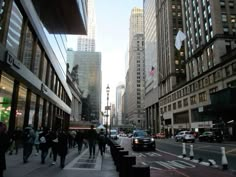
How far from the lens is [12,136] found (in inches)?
627

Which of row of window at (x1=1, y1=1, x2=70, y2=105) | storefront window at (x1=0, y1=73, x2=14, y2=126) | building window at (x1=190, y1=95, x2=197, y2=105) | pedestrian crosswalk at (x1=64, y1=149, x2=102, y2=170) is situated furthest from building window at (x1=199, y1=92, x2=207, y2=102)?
pedestrian crosswalk at (x1=64, y1=149, x2=102, y2=170)

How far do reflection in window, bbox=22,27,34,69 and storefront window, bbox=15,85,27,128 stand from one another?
2602 mm

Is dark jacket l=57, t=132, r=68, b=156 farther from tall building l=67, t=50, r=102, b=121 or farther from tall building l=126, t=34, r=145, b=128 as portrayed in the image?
tall building l=126, t=34, r=145, b=128

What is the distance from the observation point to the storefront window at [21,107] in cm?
2027

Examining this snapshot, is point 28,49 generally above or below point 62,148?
above

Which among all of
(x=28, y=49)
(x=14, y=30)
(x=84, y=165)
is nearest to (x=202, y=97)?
(x=28, y=49)

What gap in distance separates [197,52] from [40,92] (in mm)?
49497

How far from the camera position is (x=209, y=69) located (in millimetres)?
54969

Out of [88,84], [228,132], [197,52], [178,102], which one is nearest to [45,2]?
[228,132]

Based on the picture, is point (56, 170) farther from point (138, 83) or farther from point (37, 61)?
point (138, 83)

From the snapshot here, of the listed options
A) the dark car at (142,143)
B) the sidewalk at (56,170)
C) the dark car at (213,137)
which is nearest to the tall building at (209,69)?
the dark car at (213,137)

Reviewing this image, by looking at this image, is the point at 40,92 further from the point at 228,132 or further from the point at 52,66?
the point at 228,132

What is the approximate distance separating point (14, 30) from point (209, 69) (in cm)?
4763

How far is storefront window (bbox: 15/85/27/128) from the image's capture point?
20.3 meters
